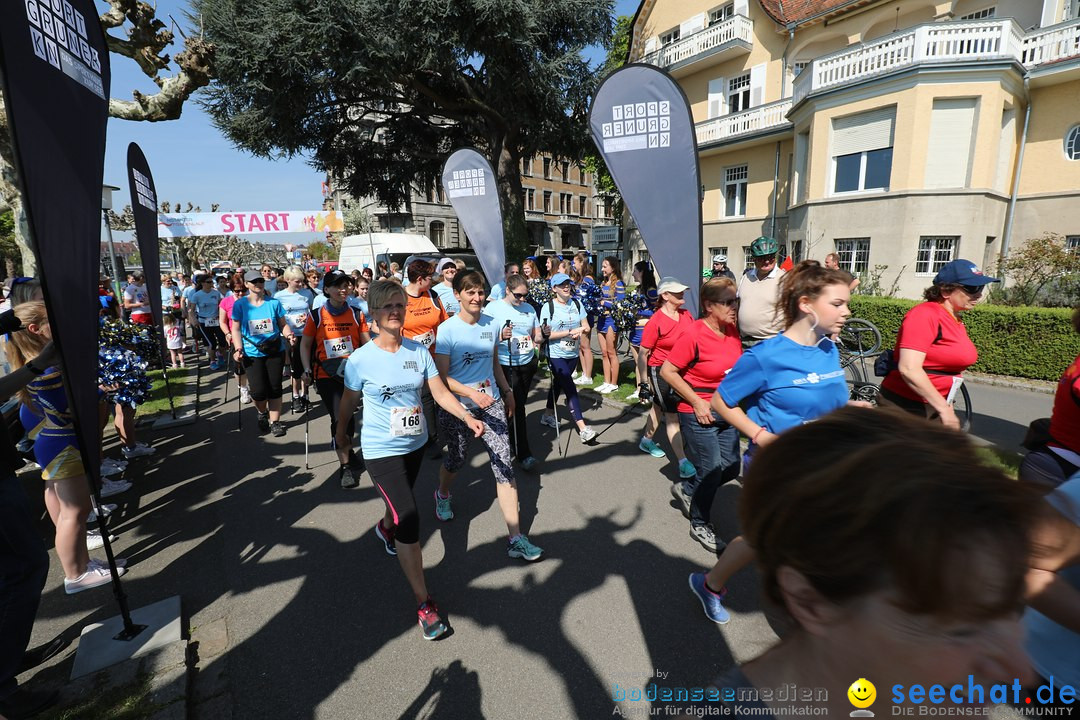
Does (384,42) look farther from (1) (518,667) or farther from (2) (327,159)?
(1) (518,667)

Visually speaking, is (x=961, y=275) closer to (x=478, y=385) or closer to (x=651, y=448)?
(x=651, y=448)

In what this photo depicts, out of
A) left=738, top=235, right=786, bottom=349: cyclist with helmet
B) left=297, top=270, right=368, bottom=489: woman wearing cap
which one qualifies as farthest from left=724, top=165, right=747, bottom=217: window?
left=297, top=270, right=368, bottom=489: woman wearing cap

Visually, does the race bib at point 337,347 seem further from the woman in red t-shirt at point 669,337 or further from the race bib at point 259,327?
the woman in red t-shirt at point 669,337

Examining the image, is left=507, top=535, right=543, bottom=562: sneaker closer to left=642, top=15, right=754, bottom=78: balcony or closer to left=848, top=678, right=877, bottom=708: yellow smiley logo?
left=848, top=678, right=877, bottom=708: yellow smiley logo

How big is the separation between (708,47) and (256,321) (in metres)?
23.8

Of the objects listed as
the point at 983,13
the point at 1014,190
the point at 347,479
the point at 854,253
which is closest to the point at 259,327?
the point at 347,479

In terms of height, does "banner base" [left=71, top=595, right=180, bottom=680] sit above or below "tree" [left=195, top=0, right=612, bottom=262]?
below

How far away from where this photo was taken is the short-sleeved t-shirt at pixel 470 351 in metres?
4.01

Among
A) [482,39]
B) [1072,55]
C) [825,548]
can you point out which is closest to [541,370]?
[825,548]

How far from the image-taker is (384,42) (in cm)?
1516

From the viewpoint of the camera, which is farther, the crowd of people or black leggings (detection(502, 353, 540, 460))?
black leggings (detection(502, 353, 540, 460))

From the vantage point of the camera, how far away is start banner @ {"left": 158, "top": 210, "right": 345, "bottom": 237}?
16.3 m

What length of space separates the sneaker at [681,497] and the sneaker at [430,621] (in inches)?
90.8

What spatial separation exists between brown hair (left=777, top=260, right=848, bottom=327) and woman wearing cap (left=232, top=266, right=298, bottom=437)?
6.04 m
